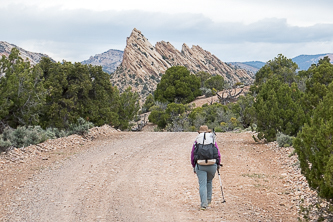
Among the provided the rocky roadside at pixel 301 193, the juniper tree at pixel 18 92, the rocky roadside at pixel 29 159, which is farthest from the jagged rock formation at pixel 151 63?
the rocky roadside at pixel 301 193

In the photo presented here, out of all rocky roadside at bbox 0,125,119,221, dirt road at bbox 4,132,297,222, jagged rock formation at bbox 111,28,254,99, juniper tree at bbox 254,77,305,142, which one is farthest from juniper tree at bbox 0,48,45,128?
jagged rock formation at bbox 111,28,254,99

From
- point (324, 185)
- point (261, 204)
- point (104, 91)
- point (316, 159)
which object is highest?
point (104, 91)

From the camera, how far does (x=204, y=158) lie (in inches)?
295

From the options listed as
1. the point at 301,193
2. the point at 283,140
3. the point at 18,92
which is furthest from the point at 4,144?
the point at 283,140

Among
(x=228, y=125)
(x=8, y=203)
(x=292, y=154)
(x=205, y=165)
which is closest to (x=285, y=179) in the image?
(x=292, y=154)

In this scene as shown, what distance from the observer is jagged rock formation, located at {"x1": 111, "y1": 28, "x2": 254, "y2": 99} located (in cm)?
8944

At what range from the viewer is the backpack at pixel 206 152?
7449mm

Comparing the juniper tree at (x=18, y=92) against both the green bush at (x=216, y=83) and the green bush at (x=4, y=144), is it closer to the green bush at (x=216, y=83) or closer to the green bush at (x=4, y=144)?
the green bush at (x=4, y=144)

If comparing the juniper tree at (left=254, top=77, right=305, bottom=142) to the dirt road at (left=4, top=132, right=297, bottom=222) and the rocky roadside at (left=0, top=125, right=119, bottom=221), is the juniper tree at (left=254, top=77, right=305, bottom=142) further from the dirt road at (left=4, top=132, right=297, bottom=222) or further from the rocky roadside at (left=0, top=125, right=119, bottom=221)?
the rocky roadside at (left=0, top=125, right=119, bottom=221)

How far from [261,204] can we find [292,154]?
5169 mm

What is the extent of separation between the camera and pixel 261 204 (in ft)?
27.1

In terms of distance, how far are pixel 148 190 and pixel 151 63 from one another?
88.7m

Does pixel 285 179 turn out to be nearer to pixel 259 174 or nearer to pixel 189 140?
pixel 259 174

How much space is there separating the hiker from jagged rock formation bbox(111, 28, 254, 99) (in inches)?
2935
